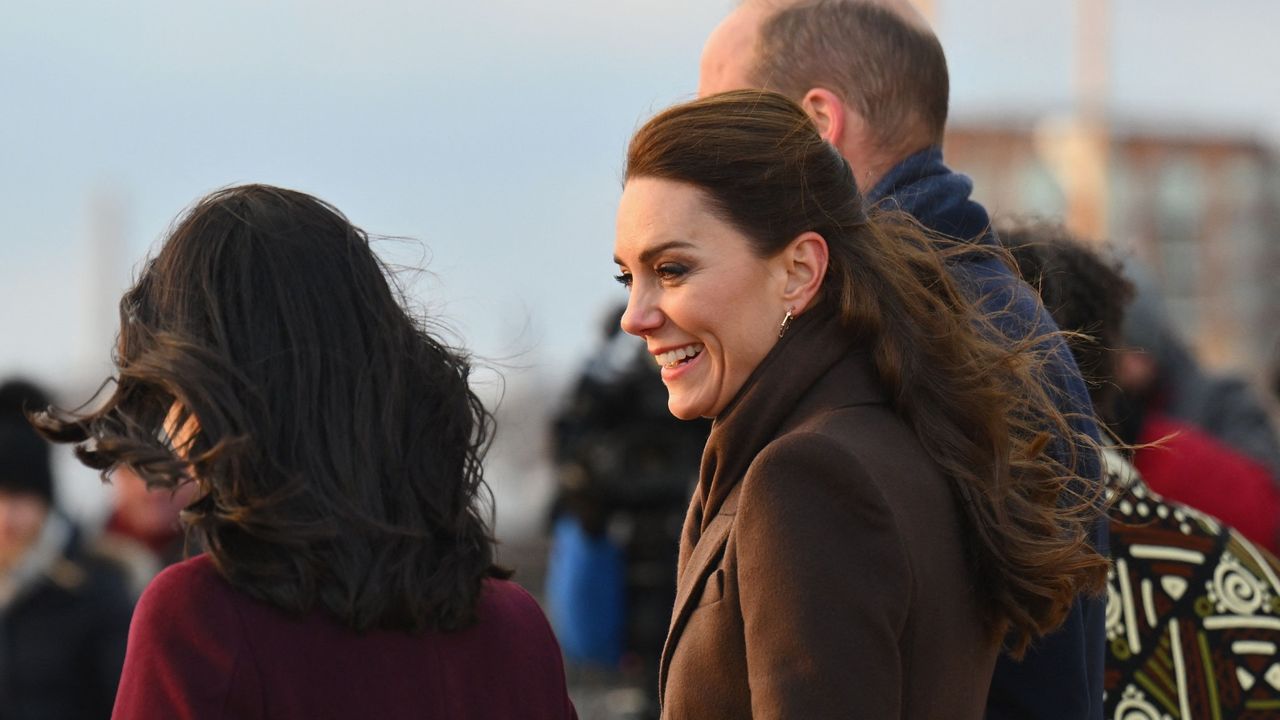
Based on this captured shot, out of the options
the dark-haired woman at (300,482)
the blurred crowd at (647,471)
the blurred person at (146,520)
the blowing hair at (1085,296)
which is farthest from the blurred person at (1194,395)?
the blurred person at (146,520)

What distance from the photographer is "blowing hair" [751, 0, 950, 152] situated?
2984 mm

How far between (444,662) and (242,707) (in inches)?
11.2

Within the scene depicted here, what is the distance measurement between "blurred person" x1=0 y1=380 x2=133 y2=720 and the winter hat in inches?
7.8

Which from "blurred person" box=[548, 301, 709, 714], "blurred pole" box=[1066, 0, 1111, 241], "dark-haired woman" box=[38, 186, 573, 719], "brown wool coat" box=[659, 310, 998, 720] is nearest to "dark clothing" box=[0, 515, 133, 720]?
"blurred person" box=[548, 301, 709, 714]

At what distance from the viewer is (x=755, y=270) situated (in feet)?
7.69

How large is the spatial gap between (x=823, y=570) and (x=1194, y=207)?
5381 centimetres

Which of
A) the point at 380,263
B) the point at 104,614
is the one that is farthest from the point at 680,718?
the point at 104,614

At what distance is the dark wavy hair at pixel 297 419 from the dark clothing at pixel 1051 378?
2.64 feet

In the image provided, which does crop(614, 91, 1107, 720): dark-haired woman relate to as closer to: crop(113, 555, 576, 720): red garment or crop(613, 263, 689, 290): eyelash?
crop(613, 263, 689, 290): eyelash

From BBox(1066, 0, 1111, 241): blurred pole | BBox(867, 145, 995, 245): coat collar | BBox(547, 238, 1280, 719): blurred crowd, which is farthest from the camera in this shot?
BBox(1066, 0, 1111, 241): blurred pole

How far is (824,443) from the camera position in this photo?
212 centimetres

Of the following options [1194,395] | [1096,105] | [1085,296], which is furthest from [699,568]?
[1096,105]

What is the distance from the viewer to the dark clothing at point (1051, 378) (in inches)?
102

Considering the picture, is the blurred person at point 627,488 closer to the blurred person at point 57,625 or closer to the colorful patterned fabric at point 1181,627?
the blurred person at point 57,625
